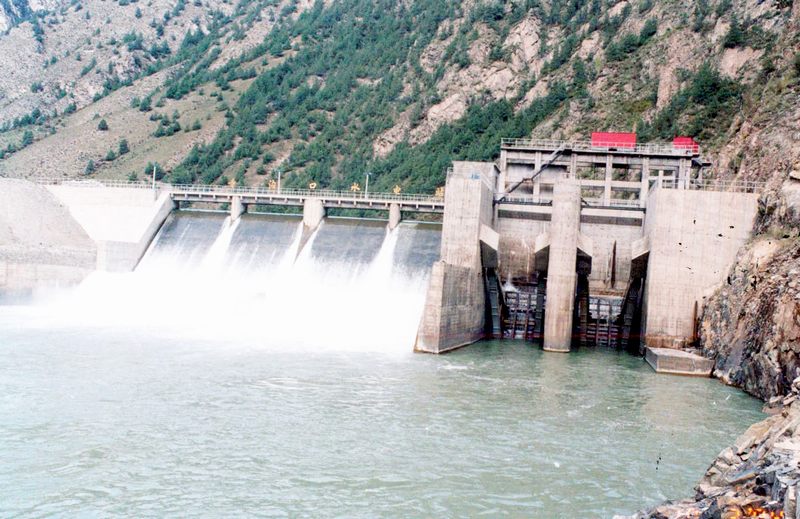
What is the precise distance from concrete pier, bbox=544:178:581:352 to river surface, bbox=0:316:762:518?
313 centimetres

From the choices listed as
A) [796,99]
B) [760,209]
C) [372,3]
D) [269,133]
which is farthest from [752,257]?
[372,3]

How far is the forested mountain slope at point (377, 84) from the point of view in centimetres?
5134

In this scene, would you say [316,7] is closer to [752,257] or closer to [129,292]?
[129,292]

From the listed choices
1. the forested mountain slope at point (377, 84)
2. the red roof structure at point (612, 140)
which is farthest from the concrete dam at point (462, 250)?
the forested mountain slope at point (377, 84)

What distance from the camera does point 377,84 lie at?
83.8 m

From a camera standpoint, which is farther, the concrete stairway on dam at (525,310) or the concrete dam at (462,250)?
the concrete stairway on dam at (525,310)

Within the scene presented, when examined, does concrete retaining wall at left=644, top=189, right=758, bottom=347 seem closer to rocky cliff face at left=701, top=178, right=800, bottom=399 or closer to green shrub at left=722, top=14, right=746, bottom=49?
rocky cliff face at left=701, top=178, right=800, bottom=399

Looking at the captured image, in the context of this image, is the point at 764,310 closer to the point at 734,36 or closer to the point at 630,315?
the point at 630,315

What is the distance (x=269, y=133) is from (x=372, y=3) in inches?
1193

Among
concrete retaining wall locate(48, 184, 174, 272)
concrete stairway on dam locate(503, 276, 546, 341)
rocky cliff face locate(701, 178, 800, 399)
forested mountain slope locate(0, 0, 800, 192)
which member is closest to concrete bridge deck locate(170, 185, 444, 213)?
concrete retaining wall locate(48, 184, 174, 272)

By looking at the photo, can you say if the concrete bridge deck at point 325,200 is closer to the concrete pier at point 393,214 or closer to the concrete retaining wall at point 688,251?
the concrete pier at point 393,214

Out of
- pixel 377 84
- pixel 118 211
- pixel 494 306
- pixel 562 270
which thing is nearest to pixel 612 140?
pixel 494 306

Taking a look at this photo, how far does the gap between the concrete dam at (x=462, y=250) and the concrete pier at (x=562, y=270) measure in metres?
0.05

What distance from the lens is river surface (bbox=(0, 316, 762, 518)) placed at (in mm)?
12297
